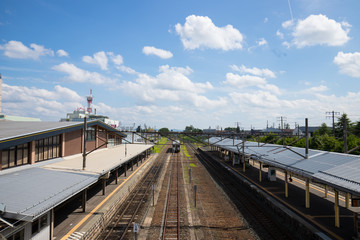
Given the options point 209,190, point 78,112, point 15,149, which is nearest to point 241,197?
point 209,190

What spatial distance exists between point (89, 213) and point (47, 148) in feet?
26.3

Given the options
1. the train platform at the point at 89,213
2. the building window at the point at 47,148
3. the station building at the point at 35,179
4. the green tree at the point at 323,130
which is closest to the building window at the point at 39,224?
the station building at the point at 35,179

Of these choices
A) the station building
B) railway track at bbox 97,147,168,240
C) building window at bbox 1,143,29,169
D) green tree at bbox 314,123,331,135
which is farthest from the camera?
green tree at bbox 314,123,331,135

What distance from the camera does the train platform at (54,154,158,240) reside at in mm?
12773

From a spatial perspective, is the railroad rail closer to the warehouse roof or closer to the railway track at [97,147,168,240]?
the railway track at [97,147,168,240]

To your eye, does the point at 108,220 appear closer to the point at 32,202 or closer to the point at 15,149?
the point at 32,202

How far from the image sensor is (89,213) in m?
15.5

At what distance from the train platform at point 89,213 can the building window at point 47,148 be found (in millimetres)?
4843

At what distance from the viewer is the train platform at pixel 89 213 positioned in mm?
12773

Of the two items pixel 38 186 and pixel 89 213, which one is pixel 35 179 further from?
pixel 89 213

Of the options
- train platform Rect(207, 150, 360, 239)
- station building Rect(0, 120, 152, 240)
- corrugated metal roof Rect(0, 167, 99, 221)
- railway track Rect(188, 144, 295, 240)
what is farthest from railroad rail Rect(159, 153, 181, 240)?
train platform Rect(207, 150, 360, 239)

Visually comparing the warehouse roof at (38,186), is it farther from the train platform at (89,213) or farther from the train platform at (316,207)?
the train platform at (316,207)

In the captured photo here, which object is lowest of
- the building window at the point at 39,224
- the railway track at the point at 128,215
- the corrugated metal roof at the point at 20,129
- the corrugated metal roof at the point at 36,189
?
the railway track at the point at 128,215

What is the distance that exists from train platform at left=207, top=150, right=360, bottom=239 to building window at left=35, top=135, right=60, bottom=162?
2113 cm
